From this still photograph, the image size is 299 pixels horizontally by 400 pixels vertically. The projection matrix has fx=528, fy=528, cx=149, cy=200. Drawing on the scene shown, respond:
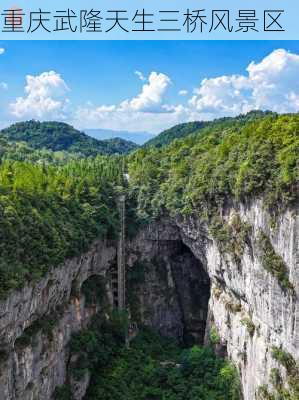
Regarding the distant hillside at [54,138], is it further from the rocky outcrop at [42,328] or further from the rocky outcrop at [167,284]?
the rocky outcrop at [42,328]

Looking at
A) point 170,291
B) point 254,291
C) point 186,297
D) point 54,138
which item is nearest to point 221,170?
point 254,291

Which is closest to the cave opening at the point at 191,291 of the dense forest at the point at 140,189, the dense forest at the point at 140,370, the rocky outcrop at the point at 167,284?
the rocky outcrop at the point at 167,284

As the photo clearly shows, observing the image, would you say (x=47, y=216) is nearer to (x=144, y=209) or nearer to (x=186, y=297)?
(x=144, y=209)

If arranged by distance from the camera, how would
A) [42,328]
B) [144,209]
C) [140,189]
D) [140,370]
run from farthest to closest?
[140,189]
[144,209]
[140,370]
[42,328]

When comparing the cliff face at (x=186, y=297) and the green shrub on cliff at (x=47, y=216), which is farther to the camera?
the cliff face at (x=186, y=297)

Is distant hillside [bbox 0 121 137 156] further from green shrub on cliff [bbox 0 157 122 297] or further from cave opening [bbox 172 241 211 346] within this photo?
green shrub on cliff [bbox 0 157 122 297]

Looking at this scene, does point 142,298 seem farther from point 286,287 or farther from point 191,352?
point 286,287
